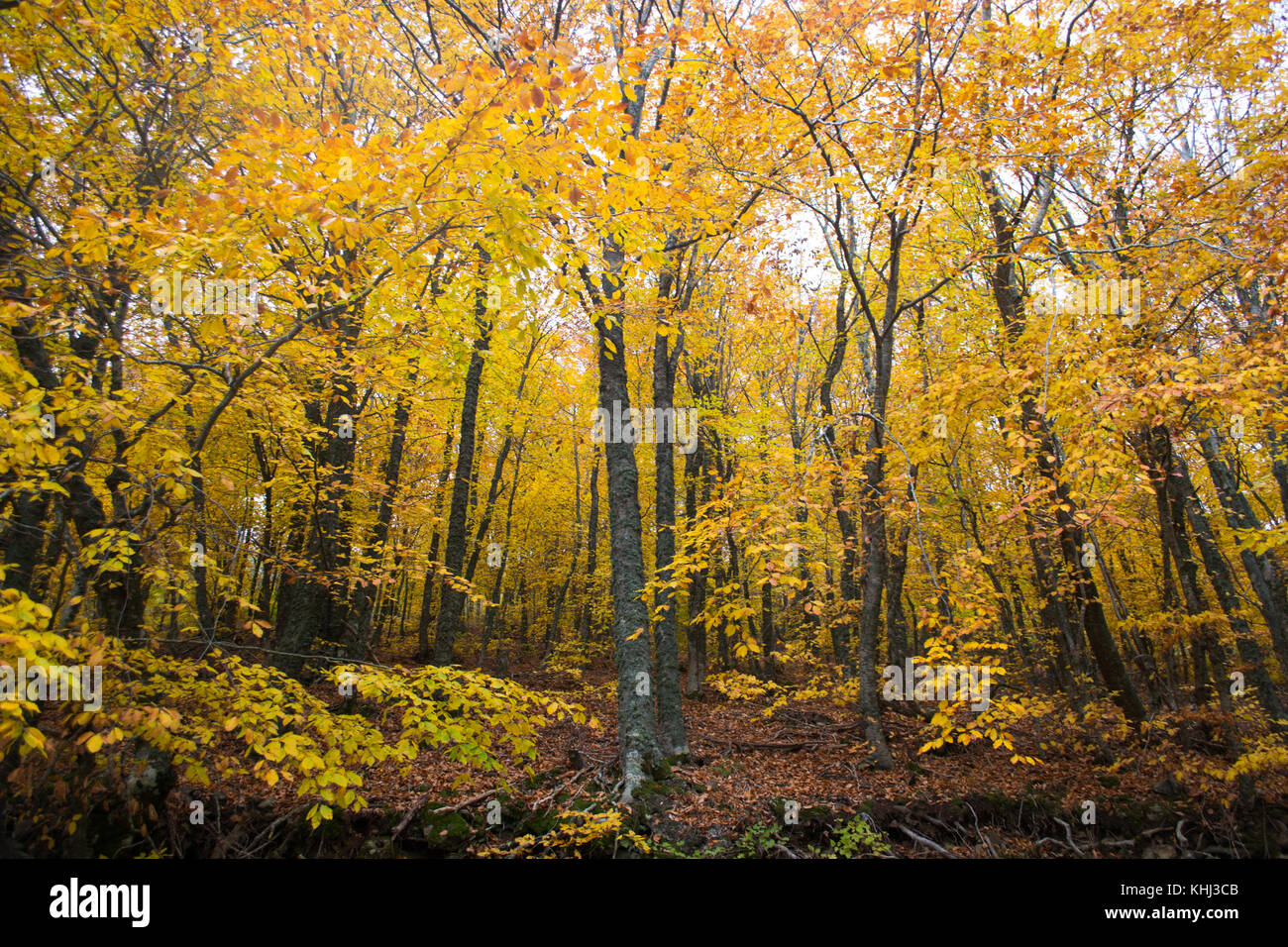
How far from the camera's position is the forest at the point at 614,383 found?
3.56m

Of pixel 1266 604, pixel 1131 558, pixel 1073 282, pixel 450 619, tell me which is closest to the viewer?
pixel 1266 604

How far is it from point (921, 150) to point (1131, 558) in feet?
47.2

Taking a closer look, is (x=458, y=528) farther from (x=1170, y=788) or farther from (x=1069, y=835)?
(x=1170, y=788)

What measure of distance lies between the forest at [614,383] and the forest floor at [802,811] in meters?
0.06

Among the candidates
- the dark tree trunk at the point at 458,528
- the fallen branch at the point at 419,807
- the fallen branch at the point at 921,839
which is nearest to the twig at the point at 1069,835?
the fallen branch at the point at 921,839

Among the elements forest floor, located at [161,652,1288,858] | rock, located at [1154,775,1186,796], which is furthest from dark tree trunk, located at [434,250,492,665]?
rock, located at [1154,775,1186,796]

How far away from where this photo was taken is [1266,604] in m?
7.33

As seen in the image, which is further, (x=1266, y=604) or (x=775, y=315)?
(x=775, y=315)

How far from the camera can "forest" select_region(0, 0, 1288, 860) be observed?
3.56 m

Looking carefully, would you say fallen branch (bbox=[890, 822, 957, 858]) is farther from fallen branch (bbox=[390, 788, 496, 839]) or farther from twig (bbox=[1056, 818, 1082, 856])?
fallen branch (bbox=[390, 788, 496, 839])

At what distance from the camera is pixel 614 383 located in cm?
786

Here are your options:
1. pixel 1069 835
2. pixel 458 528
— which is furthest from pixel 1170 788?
pixel 458 528
